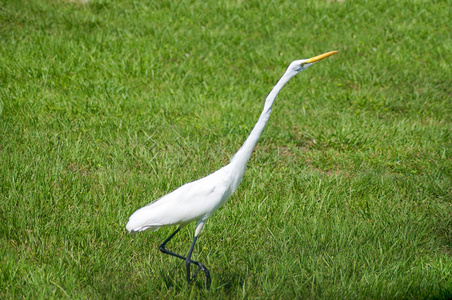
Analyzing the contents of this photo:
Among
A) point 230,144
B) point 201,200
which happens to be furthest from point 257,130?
point 230,144

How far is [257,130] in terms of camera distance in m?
2.38

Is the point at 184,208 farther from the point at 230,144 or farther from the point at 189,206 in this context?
the point at 230,144

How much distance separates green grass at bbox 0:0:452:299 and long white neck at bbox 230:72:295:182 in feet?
2.26

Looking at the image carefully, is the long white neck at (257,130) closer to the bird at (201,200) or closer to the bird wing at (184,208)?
the bird at (201,200)

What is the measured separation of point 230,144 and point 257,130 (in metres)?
2.27

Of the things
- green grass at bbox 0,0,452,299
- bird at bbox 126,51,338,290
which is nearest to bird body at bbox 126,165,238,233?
bird at bbox 126,51,338,290

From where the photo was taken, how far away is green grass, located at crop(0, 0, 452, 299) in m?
2.70

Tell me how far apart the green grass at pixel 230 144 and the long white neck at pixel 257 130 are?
69cm

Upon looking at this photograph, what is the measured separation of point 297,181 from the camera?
396 centimetres

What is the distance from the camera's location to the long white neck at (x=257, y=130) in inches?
93.7

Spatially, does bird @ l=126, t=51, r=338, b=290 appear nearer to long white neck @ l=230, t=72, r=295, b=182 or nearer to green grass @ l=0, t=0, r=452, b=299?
long white neck @ l=230, t=72, r=295, b=182

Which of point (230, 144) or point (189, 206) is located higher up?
point (189, 206)

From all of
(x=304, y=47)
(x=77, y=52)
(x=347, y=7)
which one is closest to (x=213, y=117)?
(x=77, y=52)

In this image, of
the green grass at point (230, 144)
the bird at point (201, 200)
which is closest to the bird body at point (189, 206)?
the bird at point (201, 200)
